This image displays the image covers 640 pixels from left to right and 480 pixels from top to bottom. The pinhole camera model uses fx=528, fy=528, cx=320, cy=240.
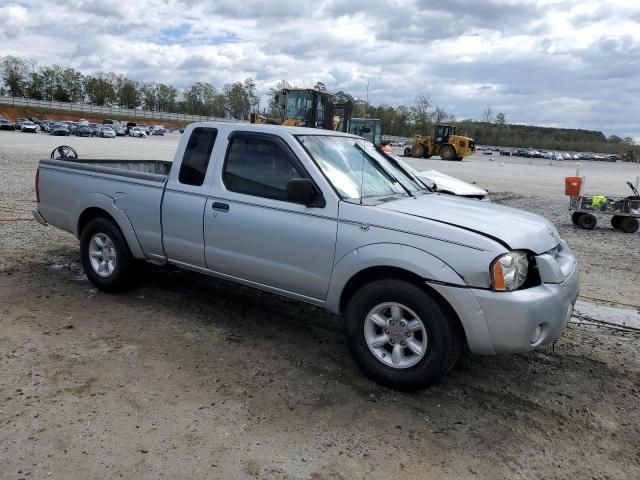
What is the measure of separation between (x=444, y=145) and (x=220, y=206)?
41228mm

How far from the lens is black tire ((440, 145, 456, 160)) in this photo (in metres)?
43.1

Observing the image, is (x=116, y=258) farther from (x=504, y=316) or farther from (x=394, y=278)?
(x=504, y=316)

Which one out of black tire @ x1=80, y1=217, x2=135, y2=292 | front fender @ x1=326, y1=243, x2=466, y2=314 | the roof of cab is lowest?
black tire @ x1=80, y1=217, x2=135, y2=292

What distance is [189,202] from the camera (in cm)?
→ 492

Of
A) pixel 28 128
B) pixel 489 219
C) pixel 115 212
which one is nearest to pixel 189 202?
pixel 115 212

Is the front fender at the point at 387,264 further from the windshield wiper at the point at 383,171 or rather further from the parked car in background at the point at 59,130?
the parked car in background at the point at 59,130

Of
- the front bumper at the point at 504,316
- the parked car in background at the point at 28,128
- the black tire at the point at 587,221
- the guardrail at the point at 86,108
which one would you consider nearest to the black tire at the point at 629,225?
the black tire at the point at 587,221

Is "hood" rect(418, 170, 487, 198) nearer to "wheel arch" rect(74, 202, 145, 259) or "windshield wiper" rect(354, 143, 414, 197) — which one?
"windshield wiper" rect(354, 143, 414, 197)

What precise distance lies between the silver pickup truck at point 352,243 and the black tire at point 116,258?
2 cm

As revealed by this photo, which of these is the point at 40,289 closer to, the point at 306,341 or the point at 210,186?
the point at 210,186

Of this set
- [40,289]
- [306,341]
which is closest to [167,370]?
[306,341]

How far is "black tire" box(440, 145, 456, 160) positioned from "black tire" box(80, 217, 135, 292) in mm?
40163

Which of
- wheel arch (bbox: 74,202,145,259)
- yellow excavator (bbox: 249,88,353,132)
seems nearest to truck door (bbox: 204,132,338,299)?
wheel arch (bbox: 74,202,145,259)

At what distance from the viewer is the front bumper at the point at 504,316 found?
3461mm
